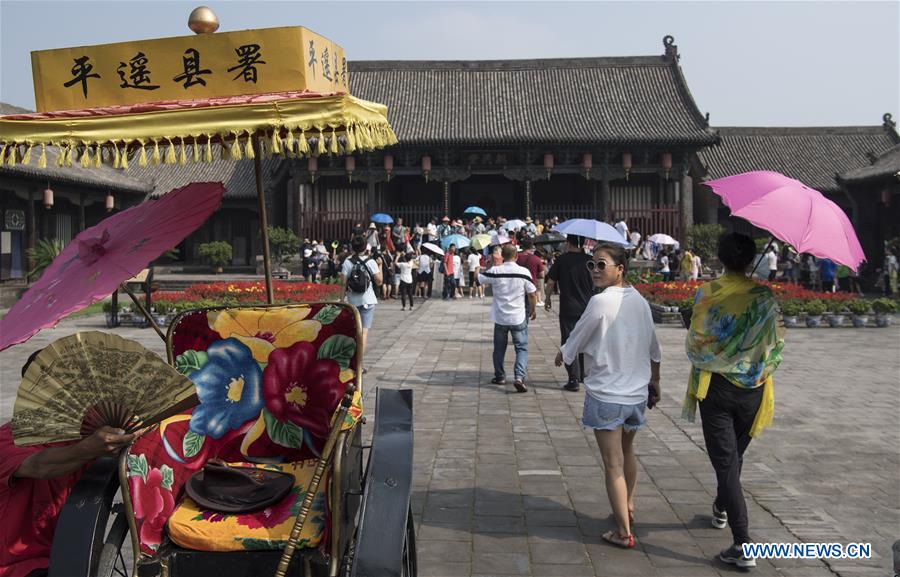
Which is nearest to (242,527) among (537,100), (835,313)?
(835,313)

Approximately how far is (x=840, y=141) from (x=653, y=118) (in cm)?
1148

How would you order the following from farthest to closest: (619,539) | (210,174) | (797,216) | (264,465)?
1. (210,174)
2. (619,539)
3. (797,216)
4. (264,465)

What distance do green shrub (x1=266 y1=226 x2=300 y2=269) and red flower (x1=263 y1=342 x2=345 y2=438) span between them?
25.2m

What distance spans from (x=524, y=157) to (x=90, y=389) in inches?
1122

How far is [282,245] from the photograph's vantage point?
93.3 feet

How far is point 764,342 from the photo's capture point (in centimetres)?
404

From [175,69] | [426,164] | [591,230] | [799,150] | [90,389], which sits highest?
[799,150]

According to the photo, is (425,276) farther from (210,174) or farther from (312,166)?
(210,174)

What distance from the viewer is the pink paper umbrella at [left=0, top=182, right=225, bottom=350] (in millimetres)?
2574

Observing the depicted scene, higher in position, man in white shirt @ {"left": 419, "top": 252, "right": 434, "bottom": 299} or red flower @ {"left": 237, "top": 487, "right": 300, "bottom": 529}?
red flower @ {"left": 237, "top": 487, "right": 300, "bottom": 529}

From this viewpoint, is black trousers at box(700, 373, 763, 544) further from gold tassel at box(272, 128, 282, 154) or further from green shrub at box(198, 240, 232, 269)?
green shrub at box(198, 240, 232, 269)

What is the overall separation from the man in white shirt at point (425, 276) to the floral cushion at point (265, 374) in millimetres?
17632

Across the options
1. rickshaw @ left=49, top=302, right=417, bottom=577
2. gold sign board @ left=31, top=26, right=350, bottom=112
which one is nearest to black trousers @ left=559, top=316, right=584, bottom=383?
rickshaw @ left=49, top=302, right=417, bottom=577

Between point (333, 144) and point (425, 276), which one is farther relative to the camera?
→ point (425, 276)
